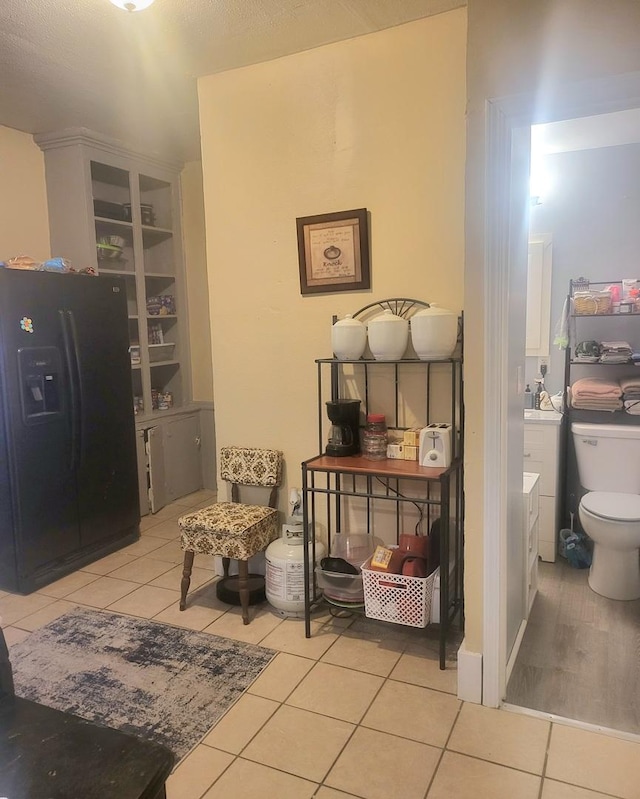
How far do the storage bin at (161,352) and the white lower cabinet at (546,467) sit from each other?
282 centimetres

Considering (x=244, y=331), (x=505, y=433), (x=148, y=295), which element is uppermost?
(x=148, y=295)

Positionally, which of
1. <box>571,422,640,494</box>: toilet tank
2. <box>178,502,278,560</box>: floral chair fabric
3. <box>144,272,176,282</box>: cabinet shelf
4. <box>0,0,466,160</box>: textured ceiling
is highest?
<box>0,0,466,160</box>: textured ceiling

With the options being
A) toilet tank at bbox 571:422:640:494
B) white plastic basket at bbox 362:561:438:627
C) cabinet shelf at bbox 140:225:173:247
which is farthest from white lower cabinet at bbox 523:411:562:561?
cabinet shelf at bbox 140:225:173:247

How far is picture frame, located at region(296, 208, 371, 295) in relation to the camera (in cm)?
267

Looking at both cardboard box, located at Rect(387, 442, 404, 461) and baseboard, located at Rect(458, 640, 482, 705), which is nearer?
baseboard, located at Rect(458, 640, 482, 705)

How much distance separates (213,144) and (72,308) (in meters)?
1.19

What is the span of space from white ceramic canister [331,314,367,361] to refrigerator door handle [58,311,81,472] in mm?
1580

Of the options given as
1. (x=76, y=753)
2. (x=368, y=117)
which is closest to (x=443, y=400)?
(x=368, y=117)

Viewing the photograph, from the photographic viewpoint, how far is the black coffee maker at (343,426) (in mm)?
2598

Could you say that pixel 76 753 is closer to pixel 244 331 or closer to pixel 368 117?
pixel 244 331

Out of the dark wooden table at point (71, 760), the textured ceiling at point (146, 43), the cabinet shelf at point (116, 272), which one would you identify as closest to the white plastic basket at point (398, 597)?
the dark wooden table at point (71, 760)

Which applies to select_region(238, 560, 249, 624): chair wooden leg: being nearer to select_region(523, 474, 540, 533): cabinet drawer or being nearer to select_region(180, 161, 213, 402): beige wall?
select_region(523, 474, 540, 533): cabinet drawer

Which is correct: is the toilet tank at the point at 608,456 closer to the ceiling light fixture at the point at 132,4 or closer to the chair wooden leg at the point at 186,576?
the chair wooden leg at the point at 186,576

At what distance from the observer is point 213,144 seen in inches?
118
